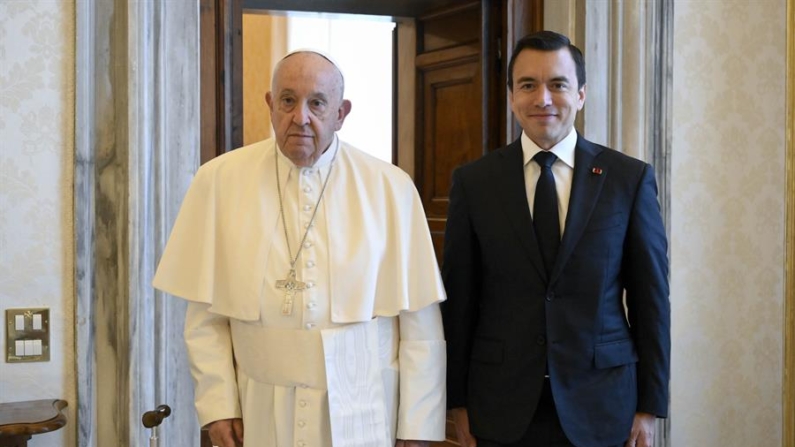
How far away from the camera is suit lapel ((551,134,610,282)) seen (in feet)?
8.39

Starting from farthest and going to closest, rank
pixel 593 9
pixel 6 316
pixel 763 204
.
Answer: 1. pixel 763 204
2. pixel 593 9
3. pixel 6 316

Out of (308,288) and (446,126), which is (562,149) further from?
(446,126)

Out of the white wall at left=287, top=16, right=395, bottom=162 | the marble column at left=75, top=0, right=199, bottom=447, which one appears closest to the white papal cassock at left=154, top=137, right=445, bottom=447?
the marble column at left=75, top=0, right=199, bottom=447

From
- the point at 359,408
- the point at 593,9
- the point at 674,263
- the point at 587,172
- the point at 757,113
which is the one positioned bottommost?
the point at 359,408

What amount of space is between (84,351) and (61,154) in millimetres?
648

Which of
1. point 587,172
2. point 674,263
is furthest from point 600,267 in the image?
point 674,263

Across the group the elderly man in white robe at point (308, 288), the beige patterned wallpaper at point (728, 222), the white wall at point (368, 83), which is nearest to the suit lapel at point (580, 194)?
the elderly man in white robe at point (308, 288)

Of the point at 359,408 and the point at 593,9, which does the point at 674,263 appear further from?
the point at 359,408

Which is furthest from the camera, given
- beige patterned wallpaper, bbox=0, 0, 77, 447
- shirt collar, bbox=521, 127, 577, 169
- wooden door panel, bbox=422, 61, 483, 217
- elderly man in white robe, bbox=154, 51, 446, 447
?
wooden door panel, bbox=422, 61, 483, 217

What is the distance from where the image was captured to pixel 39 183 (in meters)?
3.32

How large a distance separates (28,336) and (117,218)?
0.47 m

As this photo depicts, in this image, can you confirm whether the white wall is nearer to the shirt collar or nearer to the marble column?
the marble column

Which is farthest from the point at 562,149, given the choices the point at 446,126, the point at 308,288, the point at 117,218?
the point at 446,126

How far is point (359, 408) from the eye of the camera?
8.23 feet
